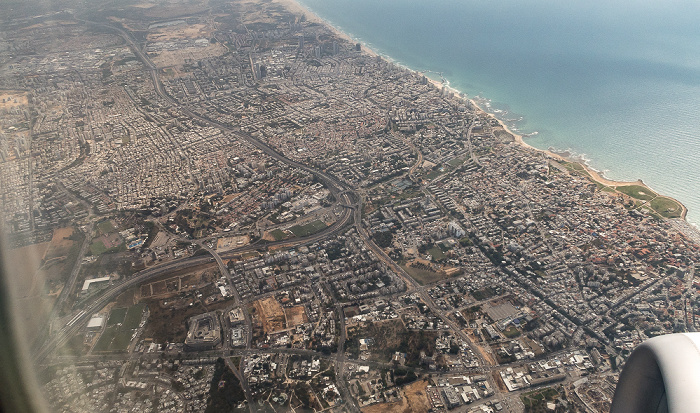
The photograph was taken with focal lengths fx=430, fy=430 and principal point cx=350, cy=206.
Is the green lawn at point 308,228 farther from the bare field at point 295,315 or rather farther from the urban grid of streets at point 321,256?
the bare field at point 295,315

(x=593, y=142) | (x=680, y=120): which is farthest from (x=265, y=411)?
(x=680, y=120)

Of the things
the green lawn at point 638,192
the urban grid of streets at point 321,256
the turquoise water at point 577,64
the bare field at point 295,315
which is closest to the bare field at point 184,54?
the urban grid of streets at point 321,256

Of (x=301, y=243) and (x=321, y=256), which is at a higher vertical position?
(x=321, y=256)

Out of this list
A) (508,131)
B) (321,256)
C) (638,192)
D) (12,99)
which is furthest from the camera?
(12,99)

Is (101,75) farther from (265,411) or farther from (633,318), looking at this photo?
(633,318)

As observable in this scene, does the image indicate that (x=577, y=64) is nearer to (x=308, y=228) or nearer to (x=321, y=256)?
(x=308, y=228)

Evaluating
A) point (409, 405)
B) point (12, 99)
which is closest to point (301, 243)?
point (409, 405)

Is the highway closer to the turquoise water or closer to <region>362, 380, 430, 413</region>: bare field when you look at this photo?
<region>362, 380, 430, 413</region>: bare field
